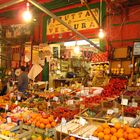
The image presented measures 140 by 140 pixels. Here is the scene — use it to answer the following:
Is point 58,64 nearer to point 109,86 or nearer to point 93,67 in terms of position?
point 93,67

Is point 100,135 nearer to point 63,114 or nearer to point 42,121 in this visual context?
point 42,121

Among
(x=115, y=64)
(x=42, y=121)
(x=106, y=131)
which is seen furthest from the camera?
(x=115, y=64)

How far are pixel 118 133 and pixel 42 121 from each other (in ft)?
4.70

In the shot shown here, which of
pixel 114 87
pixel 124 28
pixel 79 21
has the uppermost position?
pixel 79 21

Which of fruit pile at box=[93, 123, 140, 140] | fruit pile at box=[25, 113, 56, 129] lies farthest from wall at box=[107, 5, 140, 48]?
fruit pile at box=[93, 123, 140, 140]

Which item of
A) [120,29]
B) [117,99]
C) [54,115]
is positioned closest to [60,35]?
[120,29]

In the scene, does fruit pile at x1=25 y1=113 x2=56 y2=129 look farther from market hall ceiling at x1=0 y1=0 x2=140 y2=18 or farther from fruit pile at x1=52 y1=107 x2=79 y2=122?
market hall ceiling at x1=0 y1=0 x2=140 y2=18

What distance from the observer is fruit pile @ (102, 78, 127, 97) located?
690cm

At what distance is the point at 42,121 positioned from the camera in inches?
162

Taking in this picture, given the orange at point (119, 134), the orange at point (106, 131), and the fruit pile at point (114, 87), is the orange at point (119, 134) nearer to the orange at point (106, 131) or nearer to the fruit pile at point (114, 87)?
the orange at point (106, 131)

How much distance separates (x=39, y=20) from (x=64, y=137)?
26.2ft

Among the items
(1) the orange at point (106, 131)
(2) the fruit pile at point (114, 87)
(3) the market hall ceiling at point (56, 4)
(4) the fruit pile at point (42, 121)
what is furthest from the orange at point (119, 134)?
(3) the market hall ceiling at point (56, 4)

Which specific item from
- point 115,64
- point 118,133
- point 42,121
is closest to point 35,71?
point 115,64

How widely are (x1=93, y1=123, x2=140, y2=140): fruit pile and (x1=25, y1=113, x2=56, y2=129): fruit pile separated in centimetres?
90
